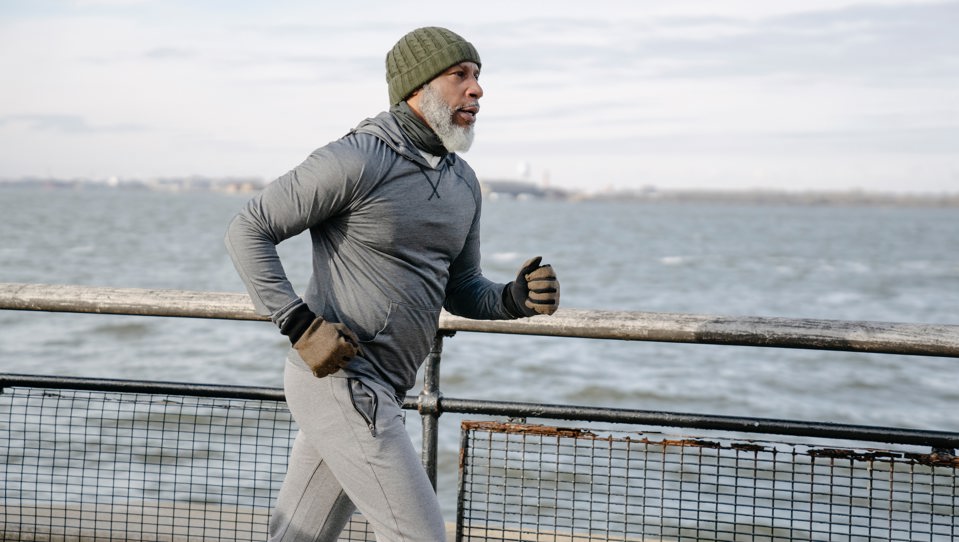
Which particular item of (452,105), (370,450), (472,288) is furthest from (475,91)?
(370,450)

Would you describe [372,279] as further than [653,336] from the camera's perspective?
No

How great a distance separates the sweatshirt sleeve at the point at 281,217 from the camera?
2525 millimetres

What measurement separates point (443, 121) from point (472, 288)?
55 cm

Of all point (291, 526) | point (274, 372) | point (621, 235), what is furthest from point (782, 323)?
point (621, 235)

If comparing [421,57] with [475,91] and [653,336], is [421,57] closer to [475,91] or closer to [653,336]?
[475,91]

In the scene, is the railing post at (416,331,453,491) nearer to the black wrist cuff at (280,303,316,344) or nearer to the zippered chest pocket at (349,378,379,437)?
the zippered chest pocket at (349,378,379,437)

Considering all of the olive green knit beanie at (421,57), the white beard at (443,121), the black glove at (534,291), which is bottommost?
the black glove at (534,291)

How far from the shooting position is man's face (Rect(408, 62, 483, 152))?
106 inches

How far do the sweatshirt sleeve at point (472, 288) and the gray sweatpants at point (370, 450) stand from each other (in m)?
0.42

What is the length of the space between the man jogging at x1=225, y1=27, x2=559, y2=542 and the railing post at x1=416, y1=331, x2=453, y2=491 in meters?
0.53

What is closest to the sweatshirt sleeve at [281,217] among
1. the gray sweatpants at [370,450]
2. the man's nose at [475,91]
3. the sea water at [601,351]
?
the gray sweatpants at [370,450]

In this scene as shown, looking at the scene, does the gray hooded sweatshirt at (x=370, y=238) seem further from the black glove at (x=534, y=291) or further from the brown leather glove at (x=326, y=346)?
the black glove at (x=534, y=291)

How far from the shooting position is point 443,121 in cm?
269

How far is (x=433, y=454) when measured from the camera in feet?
11.0
